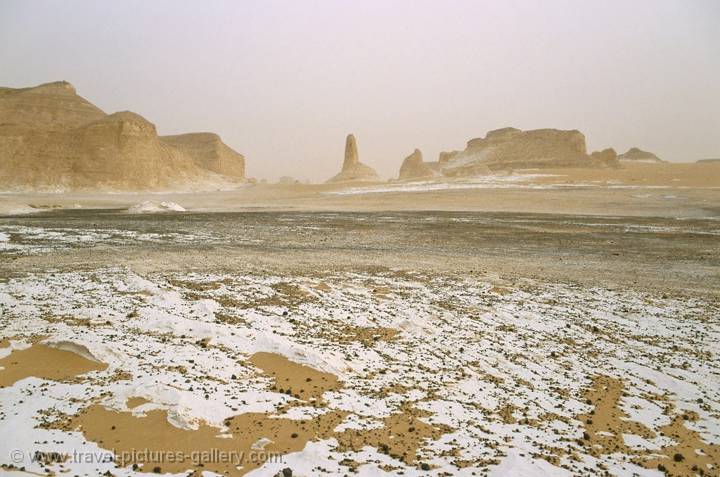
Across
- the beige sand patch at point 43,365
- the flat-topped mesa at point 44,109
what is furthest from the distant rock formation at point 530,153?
the beige sand patch at point 43,365

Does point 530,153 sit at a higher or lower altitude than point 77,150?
higher

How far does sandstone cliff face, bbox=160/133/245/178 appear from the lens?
5266 inches

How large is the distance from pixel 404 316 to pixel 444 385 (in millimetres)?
2705

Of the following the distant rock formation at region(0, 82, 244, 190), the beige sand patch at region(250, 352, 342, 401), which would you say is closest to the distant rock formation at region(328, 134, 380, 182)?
the distant rock formation at region(0, 82, 244, 190)

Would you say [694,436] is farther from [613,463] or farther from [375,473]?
[375,473]

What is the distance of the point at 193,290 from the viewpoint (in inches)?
380

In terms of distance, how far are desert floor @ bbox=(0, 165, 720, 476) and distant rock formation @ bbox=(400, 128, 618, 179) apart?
4507 inches

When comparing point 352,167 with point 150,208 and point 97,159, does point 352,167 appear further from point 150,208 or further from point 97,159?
point 150,208

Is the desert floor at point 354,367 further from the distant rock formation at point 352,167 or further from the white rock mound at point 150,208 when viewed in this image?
the distant rock formation at point 352,167

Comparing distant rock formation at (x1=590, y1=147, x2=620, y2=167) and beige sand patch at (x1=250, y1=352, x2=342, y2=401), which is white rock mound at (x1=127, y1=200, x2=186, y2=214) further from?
distant rock formation at (x1=590, y1=147, x2=620, y2=167)

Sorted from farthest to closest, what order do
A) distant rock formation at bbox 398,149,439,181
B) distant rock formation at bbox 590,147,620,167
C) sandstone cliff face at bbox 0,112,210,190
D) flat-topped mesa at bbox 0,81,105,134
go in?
distant rock formation at bbox 398,149,439,181, distant rock formation at bbox 590,147,620,167, flat-topped mesa at bbox 0,81,105,134, sandstone cliff face at bbox 0,112,210,190

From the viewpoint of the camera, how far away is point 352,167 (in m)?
157

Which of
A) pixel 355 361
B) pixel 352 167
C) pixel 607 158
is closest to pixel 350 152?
pixel 352 167

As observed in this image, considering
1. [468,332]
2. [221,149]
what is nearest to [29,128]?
[221,149]
